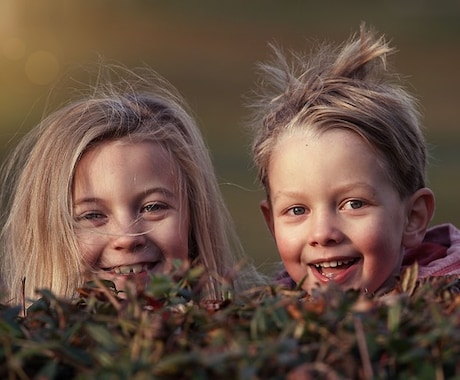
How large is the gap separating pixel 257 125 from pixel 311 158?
506 millimetres

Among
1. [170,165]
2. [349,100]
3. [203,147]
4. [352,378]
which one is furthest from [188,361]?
[203,147]

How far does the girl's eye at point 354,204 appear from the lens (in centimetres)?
265

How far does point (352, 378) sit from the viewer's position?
2.90 ft

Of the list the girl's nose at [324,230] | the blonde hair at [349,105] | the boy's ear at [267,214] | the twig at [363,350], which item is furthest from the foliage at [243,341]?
→ the boy's ear at [267,214]

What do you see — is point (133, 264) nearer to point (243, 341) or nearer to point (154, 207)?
point (154, 207)

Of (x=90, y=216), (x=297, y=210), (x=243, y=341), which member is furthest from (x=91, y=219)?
(x=243, y=341)

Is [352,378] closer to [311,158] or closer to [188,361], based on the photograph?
[188,361]

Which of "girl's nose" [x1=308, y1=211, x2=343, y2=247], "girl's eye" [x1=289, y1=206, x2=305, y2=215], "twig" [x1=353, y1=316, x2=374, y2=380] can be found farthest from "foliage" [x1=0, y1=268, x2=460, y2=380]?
"girl's eye" [x1=289, y1=206, x2=305, y2=215]

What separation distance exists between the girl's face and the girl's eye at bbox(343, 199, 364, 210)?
615 mm

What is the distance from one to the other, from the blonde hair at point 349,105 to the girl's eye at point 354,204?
0.51ft

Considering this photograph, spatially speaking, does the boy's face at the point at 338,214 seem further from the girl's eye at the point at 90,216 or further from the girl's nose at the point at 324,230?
the girl's eye at the point at 90,216

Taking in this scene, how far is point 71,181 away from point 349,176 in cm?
98

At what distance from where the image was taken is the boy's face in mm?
2623

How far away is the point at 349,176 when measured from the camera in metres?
2.66
